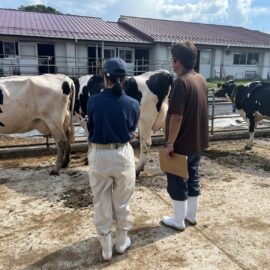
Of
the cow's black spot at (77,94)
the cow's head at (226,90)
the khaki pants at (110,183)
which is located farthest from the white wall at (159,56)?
the khaki pants at (110,183)

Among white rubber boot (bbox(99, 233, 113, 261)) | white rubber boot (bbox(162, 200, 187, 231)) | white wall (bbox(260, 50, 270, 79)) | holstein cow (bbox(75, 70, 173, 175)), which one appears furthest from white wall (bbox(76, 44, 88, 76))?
white rubber boot (bbox(99, 233, 113, 261))

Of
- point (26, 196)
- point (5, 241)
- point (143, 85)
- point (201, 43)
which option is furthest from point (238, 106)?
point (201, 43)

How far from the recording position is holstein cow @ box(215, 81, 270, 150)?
6766 millimetres

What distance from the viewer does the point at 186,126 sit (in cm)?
328

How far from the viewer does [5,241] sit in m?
3.30

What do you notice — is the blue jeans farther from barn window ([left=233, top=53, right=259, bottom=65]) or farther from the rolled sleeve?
barn window ([left=233, top=53, right=259, bottom=65])

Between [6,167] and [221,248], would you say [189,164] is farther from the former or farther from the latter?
[6,167]

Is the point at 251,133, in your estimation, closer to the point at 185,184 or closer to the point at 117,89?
the point at 185,184

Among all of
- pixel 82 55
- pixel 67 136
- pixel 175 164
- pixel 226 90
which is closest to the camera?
pixel 175 164

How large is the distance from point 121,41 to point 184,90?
745 inches

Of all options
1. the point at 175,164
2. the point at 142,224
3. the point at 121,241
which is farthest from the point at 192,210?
the point at 121,241

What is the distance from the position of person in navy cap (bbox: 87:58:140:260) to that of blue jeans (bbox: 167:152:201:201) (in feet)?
2.03

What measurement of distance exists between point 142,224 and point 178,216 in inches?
17.4

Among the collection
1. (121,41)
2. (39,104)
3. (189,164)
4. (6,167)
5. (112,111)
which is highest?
(121,41)
